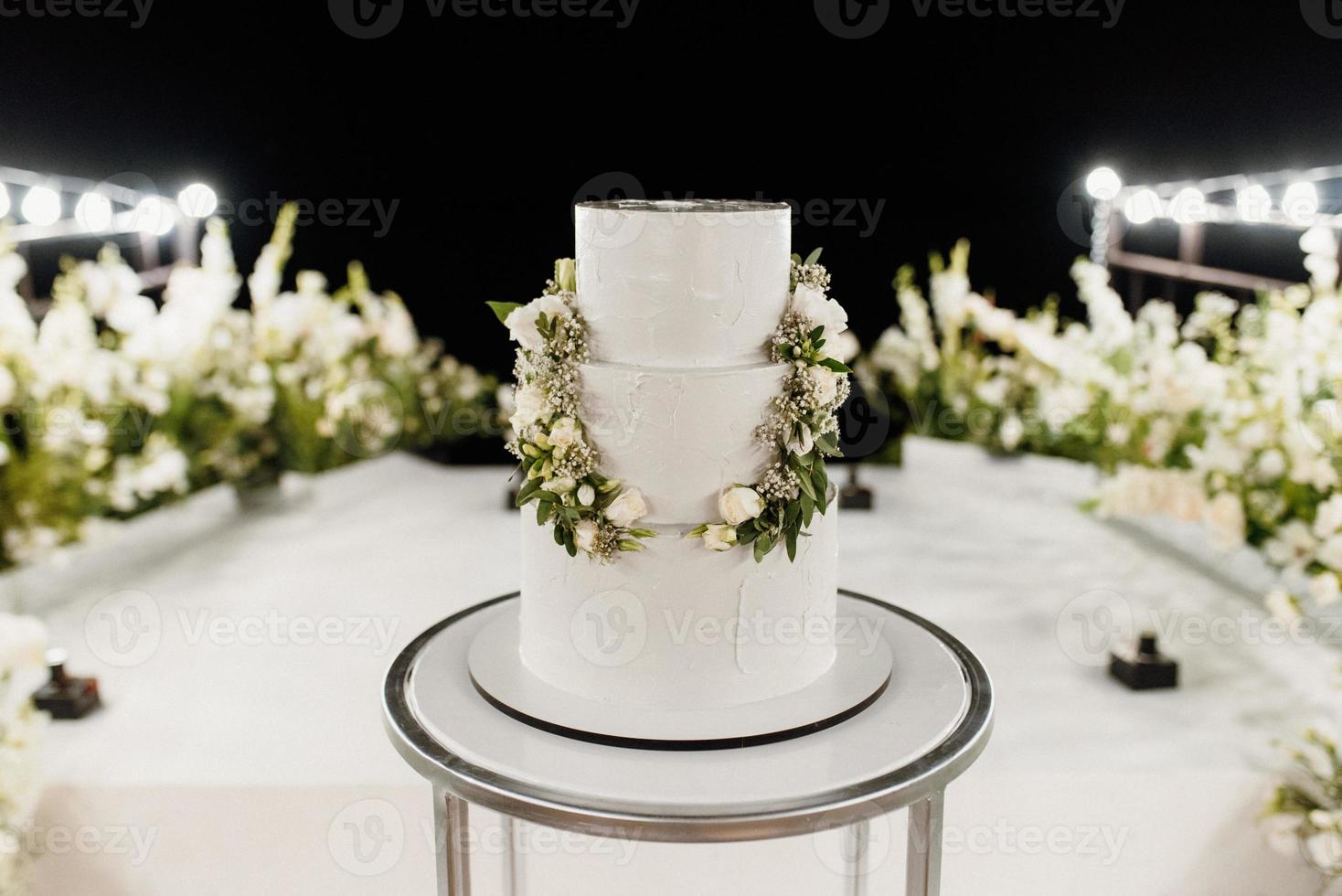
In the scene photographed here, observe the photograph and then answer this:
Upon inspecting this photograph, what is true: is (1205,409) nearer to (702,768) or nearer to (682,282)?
(682,282)

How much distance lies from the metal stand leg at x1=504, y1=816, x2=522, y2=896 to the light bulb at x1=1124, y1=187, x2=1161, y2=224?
3.82 meters

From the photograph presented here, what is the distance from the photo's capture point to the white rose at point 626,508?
1.70 meters

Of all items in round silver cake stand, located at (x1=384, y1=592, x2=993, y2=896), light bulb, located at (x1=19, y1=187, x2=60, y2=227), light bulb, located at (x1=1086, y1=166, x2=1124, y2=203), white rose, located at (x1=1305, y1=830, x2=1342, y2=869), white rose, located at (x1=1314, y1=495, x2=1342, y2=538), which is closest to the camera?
round silver cake stand, located at (x1=384, y1=592, x2=993, y2=896)

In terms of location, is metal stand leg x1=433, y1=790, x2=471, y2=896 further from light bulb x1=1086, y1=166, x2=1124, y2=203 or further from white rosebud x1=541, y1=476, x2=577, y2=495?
light bulb x1=1086, y1=166, x2=1124, y2=203

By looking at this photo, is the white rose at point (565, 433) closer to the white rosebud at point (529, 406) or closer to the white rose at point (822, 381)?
the white rosebud at point (529, 406)

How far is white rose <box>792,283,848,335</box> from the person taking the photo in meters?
1.79

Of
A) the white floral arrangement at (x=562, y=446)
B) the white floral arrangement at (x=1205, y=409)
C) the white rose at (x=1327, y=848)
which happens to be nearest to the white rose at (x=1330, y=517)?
the white floral arrangement at (x=1205, y=409)

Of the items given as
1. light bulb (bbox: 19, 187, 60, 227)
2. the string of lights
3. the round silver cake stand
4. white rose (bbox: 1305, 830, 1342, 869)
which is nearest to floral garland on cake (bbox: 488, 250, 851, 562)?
the round silver cake stand

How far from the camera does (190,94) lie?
542 cm

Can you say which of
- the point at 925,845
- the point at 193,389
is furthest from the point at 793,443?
the point at 193,389

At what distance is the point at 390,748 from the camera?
9.61 feet

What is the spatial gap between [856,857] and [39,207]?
357 centimetres

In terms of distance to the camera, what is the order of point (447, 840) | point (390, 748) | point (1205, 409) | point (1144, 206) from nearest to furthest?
point (447, 840), point (390, 748), point (1205, 409), point (1144, 206)

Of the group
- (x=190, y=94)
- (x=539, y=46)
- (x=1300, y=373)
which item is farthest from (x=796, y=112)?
(x=1300, y=373)
